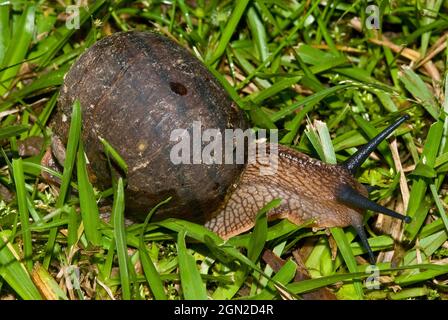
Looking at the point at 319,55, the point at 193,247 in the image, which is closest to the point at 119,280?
the point at 193,247

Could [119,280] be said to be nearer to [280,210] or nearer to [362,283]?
[280,210]

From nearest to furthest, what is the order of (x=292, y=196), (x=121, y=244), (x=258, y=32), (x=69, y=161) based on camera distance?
(x=121, y=244)
(x=69, y=161)
(x=292, y=196)
(x=258, y=32)

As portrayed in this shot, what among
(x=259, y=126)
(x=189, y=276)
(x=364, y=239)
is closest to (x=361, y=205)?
(x=364, y=239)

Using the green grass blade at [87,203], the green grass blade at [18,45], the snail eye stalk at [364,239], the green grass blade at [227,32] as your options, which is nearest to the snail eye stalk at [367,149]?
the snail eye stalk at [364,239]

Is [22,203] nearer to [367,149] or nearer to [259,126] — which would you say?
[259,126]

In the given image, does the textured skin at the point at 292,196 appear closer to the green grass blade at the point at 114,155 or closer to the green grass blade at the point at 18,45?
the green grass blade at the point at 114,155
